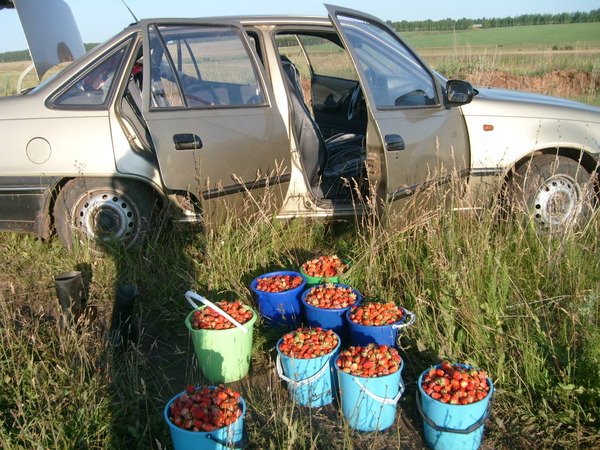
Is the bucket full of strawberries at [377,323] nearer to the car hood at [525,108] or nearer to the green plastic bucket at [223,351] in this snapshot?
the green plastic bucket at [223,351]

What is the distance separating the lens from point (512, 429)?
2588 mm

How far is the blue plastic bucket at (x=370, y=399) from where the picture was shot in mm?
2537

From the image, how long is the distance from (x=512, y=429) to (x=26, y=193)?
11.9 feet

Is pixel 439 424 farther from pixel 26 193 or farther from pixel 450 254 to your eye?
pixel 26 193

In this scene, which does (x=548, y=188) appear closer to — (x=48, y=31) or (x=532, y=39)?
(x=48, y=31)

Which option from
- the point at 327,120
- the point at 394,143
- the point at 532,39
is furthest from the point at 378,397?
the point at 532,39

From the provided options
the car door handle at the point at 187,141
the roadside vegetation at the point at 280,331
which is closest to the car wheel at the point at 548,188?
the roadside vegetation at the point at 280,331

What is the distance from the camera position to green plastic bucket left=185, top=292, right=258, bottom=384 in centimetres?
297

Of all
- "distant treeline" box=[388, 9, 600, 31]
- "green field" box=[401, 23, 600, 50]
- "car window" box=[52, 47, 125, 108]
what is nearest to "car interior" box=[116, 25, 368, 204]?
"car window" box=[52, 47, 125, 108]

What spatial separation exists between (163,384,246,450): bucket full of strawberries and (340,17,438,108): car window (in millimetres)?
2654

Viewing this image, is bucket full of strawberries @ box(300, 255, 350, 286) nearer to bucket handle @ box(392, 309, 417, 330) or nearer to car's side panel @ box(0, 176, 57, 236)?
bucket handle @ box(392, 309, 417, 330)

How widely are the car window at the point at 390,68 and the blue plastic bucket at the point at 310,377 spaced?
7.22ft

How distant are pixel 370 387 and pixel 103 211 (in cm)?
264

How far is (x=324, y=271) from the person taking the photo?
11.9 feet
